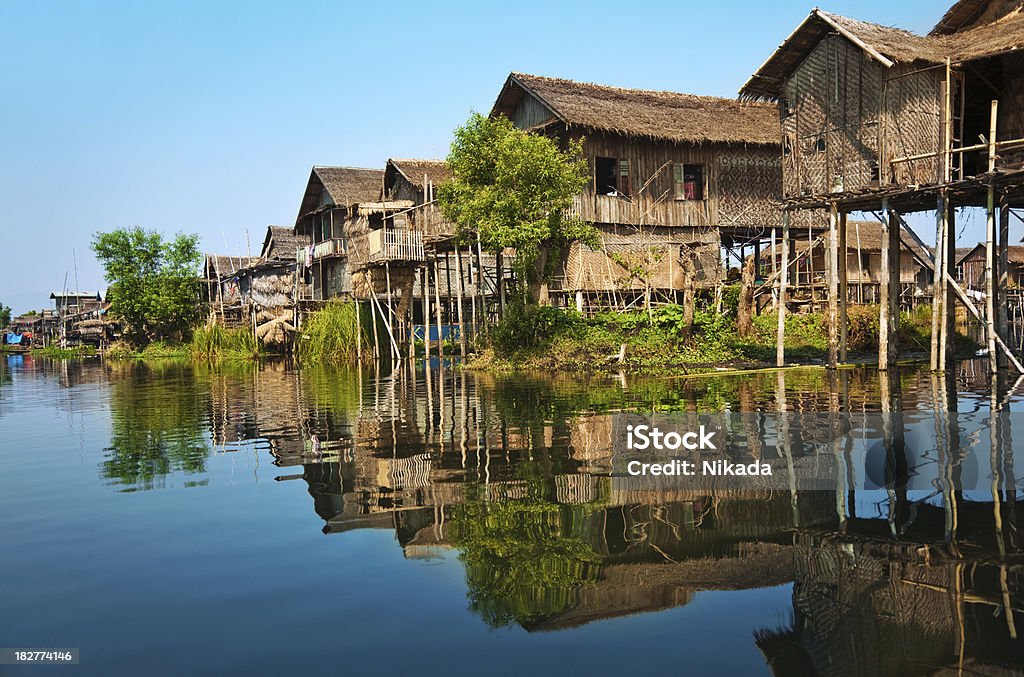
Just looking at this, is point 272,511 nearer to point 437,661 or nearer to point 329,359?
point 437,661

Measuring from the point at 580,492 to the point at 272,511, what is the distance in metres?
2.56

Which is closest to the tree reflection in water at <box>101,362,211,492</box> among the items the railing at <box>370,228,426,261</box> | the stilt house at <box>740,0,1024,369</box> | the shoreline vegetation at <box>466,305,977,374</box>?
the shoreline vegetation at <box>466,305,977,374</box>

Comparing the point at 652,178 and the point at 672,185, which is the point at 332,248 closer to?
the point at 652,178

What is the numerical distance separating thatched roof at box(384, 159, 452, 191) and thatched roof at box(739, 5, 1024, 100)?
15.1 metres

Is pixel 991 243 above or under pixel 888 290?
above

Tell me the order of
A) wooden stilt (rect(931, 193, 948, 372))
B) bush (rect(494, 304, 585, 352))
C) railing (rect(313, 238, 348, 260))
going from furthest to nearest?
railing (rect(313, 238, 348, 260))
bush (rect(494, 304, 585, 352))
wooden stilt (rect(931, 193, 948, 372))

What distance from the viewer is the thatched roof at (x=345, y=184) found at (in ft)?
128

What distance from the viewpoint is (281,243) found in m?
45.7

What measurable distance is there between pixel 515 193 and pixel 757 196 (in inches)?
398

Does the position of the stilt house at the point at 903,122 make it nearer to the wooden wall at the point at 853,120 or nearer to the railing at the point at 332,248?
the wooden wall at the point at 853,120

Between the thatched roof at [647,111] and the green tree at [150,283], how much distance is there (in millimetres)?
26057

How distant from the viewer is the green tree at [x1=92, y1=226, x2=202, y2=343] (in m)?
46.1

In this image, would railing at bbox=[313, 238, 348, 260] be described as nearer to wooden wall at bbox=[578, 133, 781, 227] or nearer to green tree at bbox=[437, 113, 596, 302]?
green tree at bbox=[437, 113, 596, 302]

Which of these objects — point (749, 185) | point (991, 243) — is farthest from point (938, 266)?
point (749, 185)
